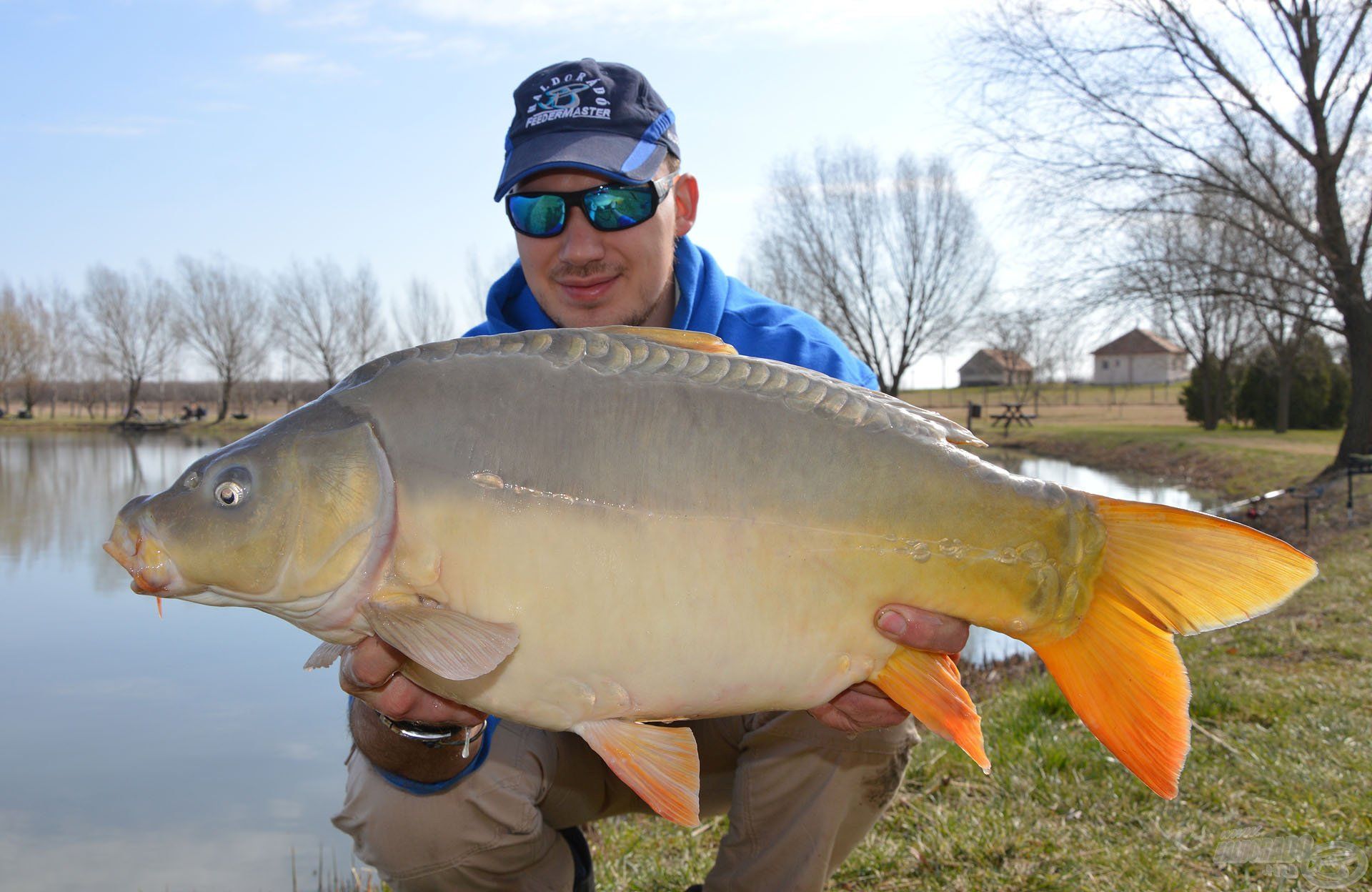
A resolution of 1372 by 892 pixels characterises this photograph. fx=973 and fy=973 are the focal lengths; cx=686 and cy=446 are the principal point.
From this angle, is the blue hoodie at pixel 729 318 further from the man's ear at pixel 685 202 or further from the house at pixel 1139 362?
the house at pixel 1139 362

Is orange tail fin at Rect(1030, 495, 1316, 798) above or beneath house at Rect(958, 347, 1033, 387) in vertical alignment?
beneath

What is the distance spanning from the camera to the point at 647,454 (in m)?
1.43

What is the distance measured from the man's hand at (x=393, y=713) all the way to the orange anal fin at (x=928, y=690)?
77 centimetres

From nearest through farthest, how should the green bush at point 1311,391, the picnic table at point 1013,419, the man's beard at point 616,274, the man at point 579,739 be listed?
1. the man at point 579,739
2. the man's beard at point 616,274
3. the green bush at point 1311,391
4. the picnic table at point 1013,419

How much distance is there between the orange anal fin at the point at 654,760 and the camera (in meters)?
1.45

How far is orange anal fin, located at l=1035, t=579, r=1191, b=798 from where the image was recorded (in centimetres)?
141

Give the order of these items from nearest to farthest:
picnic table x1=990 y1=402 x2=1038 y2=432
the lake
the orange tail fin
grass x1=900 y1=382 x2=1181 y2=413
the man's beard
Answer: the orange tail fin, the man's beard, the lake, picnic table x1=990 y1=402 x2=1038 y2=432, grass x1=900 y1=382 x2=1181 y2=413

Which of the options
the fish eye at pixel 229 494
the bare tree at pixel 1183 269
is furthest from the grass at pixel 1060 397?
the fish eye at pixel 229 494

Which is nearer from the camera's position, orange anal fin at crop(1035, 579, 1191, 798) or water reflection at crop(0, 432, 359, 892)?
orange anal fin at crop(1035, 579, 1191, 798)

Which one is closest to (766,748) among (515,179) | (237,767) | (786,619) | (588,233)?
(786,619)

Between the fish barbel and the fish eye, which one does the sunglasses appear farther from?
the fish eye

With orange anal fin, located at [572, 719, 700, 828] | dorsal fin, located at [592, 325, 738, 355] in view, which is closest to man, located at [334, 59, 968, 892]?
orange anal fin, located at [572, 719, 700, 828]

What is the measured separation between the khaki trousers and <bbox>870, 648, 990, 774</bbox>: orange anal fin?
0.64m

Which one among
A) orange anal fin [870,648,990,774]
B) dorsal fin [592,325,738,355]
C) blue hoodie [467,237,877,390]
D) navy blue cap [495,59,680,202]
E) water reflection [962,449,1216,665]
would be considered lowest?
water reflection [962,449,1216,665]
